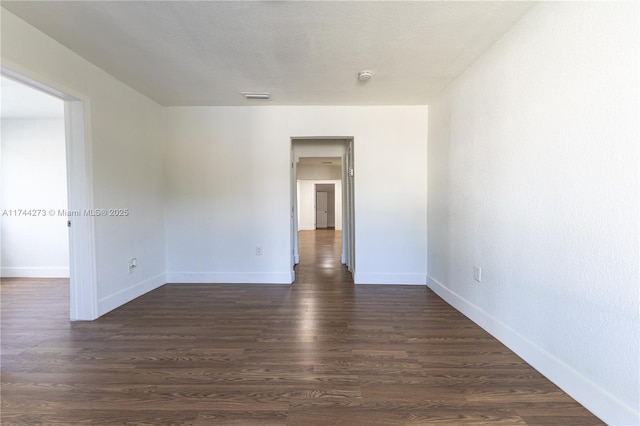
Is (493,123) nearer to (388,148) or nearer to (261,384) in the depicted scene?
(388,148)

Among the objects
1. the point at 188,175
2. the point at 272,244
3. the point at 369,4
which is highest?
the point at 369,4

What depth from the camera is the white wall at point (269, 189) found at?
3.46 meters

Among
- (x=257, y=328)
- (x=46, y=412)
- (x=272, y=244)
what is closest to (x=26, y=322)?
(x=46, y=412)

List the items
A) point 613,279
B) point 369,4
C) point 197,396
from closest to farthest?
point 613,279, point 197,396, point 369,4

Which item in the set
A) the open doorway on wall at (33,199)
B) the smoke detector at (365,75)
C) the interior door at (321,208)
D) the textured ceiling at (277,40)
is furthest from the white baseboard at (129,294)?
the interior door at (321,208)

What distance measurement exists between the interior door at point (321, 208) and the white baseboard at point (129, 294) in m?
8.85

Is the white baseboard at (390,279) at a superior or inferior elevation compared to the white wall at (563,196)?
inferior

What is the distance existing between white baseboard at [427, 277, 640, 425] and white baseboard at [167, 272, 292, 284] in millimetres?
2306

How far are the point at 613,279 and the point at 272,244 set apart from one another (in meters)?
3.13

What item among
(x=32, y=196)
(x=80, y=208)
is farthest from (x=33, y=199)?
(x=80, y=208)

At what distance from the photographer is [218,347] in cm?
197

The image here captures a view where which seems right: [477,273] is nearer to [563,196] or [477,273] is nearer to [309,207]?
[563,196]

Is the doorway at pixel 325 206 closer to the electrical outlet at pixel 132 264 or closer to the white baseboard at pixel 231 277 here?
the white baseboard at pixel 231 277

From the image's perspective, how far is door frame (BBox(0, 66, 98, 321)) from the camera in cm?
238
